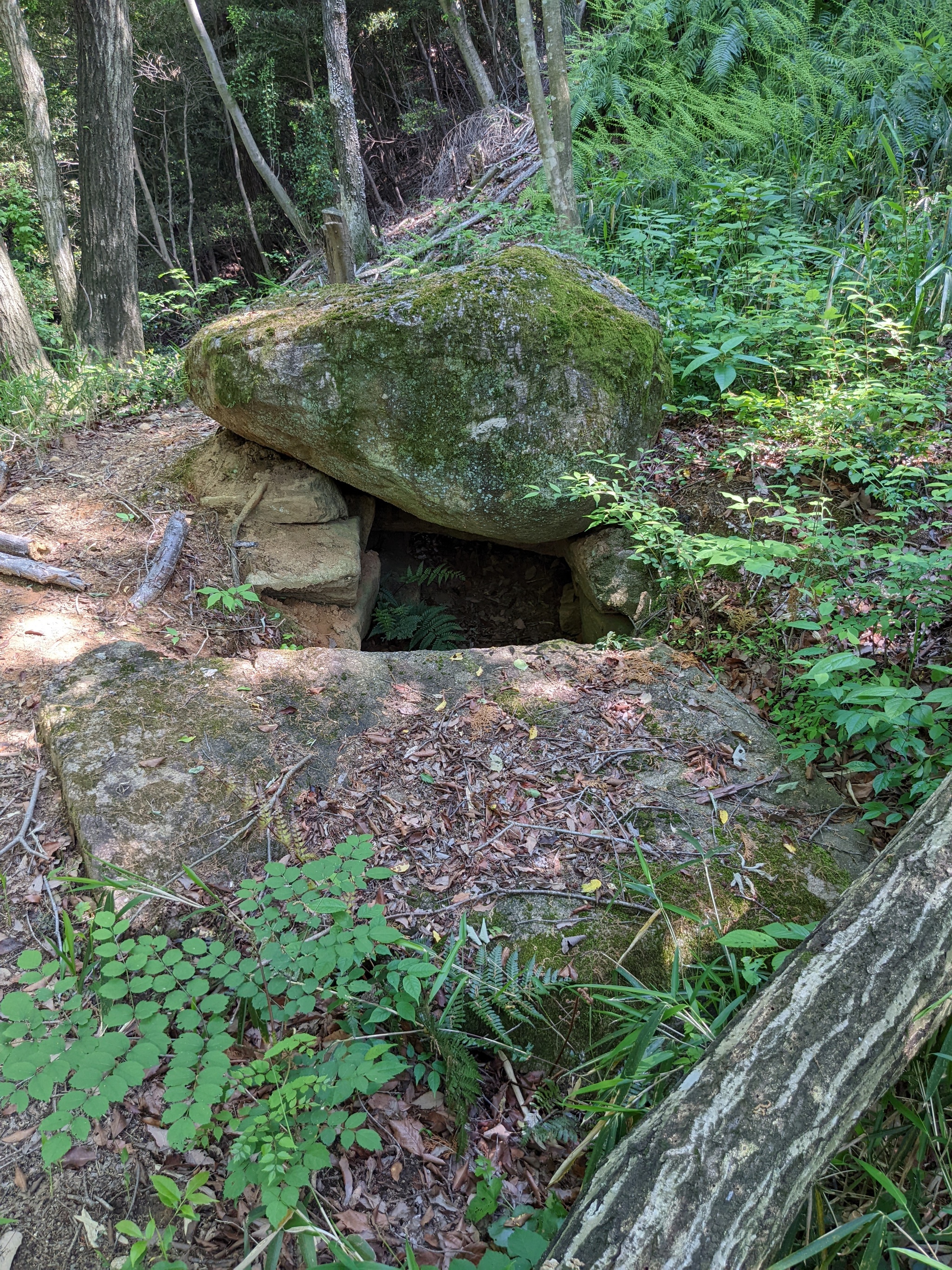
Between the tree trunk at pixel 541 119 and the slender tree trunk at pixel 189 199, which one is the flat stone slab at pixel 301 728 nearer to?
the tree trunk at pixel 541 119

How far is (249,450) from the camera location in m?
4.80

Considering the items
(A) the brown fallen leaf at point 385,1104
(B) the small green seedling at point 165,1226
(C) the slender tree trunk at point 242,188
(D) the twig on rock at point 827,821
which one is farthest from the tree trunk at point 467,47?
(B) the small green seedling at point 165,1226

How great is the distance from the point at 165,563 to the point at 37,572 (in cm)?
63

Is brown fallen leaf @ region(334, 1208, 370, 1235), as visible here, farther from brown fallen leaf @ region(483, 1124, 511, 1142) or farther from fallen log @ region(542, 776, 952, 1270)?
fallen log @ region(542, 776, 952, 1270)

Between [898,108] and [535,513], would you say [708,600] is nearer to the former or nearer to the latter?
[535,513]

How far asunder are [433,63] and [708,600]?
48.4 ft

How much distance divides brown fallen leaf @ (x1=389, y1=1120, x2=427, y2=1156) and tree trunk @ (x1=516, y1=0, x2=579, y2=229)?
659cm

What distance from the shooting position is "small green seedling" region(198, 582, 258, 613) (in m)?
3.67

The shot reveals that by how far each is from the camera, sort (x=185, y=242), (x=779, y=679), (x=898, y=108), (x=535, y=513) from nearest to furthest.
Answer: (x=779, y=679) < (x=535, y=513) < (x=898, y=108) < (x=185, y=242)

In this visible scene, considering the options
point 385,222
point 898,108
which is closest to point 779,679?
point 898,108

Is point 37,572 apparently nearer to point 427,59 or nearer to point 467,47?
point 467,47

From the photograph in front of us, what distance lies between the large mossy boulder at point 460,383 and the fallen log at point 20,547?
1.33 meters

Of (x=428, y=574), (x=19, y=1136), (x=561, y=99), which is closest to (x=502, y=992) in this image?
(x=19, y=1136)

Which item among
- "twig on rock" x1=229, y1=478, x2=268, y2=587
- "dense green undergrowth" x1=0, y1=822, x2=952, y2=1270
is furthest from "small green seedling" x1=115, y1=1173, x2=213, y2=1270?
"twig on rock" x1=229, y1=478, x2=268, y2=587
